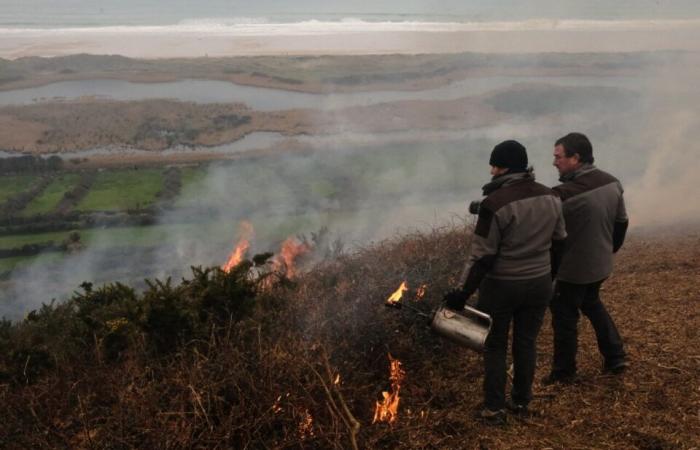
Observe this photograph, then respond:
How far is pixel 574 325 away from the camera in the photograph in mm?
4309

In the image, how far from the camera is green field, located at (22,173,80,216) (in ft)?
80.2

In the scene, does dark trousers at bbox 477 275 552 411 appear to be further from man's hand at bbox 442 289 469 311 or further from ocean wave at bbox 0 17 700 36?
ocean wave at bbox 0 17 700 36

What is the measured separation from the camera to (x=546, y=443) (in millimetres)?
3580

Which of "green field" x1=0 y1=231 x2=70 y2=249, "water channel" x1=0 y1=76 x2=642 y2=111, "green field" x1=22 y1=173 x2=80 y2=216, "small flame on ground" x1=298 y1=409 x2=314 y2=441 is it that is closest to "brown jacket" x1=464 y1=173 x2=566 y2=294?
"small flame on ground" x1=298 y1=409 x2=314 y2=441

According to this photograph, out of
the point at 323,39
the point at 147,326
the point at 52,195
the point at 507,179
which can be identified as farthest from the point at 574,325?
the point at 323,39

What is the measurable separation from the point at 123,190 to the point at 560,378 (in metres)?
26.0

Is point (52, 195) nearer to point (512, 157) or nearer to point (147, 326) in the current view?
point (147, 326)

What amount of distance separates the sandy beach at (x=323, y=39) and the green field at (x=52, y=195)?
23.6 m

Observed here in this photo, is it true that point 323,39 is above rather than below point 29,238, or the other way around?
above

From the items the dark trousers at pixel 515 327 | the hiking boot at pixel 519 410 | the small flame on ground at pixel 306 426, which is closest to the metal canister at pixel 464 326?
the dark trousers at pixel 515 327

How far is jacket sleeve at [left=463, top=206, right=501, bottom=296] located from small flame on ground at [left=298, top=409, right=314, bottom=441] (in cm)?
119

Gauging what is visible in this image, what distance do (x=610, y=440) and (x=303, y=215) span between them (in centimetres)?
1994

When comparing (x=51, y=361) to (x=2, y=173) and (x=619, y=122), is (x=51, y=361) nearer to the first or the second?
(x=2, y=173)

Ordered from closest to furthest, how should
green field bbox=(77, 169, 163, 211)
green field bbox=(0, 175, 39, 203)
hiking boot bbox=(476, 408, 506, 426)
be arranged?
1. hiking boot bbox=(476, 408, 506, 426)
2. green field bbox=(77, 169, 163, 211)
3. green field bbox=(0, 175, 39, 203)
